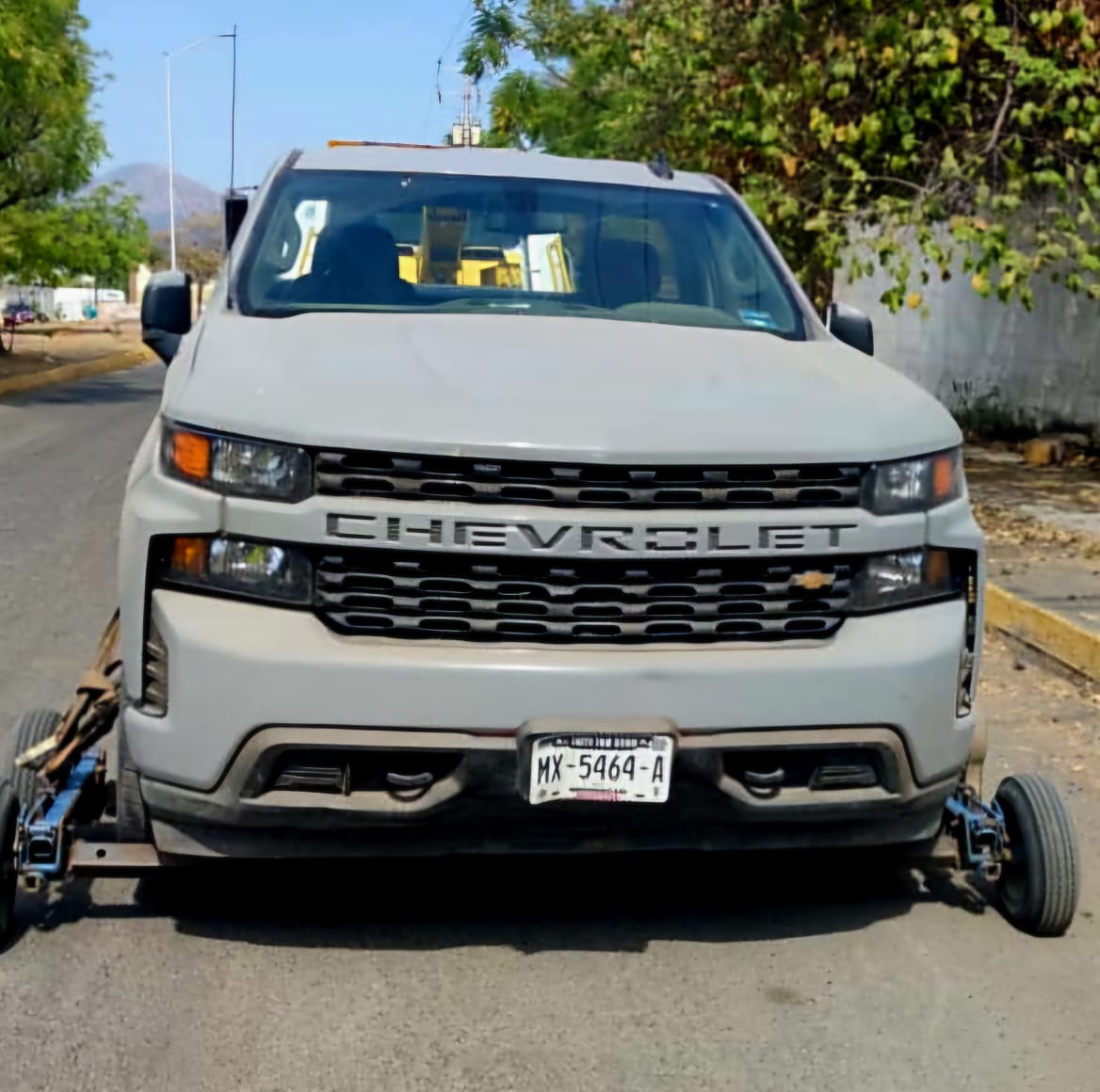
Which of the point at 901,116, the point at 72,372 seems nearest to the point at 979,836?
the point at 901,116

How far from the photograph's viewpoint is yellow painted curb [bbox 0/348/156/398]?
84.6ft

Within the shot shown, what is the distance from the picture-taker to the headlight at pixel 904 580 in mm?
3832

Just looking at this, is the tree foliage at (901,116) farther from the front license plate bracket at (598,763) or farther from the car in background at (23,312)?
the car in background at (23,312)

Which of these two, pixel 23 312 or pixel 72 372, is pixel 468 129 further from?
pixel 23 312

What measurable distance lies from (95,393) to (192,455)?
919 inches

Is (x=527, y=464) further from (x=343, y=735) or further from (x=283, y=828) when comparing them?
(x=283, y=828)

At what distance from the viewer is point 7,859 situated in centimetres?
401

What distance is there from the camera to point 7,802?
13.2 ft

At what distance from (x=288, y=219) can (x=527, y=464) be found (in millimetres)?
1841

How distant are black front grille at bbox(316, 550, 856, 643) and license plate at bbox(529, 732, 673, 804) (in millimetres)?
226

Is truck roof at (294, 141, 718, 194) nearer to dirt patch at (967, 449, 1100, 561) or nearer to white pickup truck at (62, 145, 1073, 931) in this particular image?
white pickup truck at (62, 145, 1073, 931)

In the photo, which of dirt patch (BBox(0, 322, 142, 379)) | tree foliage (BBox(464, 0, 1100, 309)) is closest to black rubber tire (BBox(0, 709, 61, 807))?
tree foliage (BBox(464, 0, 1100, 309))

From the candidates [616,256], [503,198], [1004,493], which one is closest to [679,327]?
[616,256]

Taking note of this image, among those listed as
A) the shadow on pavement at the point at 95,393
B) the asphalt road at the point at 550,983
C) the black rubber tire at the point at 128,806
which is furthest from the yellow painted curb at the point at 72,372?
the black rubber tire at the point at 128,806
